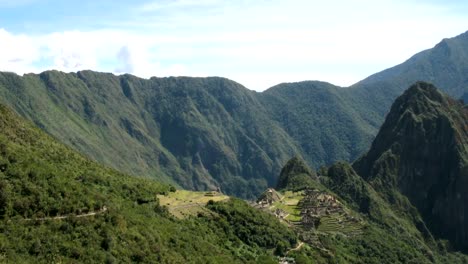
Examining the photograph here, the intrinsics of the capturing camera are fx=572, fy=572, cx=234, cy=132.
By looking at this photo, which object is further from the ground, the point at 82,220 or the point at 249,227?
the point at 82,220

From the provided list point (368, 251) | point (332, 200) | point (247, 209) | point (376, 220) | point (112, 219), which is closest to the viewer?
point (112, 219)

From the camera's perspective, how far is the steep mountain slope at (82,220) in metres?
63.2

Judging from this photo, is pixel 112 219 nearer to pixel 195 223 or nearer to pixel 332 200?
pixel 195 223

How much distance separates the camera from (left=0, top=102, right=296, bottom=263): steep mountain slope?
63.2 meters

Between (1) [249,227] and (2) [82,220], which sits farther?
(1) [249,227]

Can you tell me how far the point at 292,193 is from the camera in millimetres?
183500

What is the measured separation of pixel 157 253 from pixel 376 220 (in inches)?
5461

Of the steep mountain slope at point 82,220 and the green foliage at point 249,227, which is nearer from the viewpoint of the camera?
the steep mountain slope at point 82,220

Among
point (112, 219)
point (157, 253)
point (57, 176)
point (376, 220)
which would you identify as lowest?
point (376, 220)

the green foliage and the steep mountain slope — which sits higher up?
the steep mountain slope

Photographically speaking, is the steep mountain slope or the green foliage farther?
the green foliage

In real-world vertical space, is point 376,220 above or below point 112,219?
below

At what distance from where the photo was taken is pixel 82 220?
6900 centimetres

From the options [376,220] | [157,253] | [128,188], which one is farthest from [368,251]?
[157,253]
